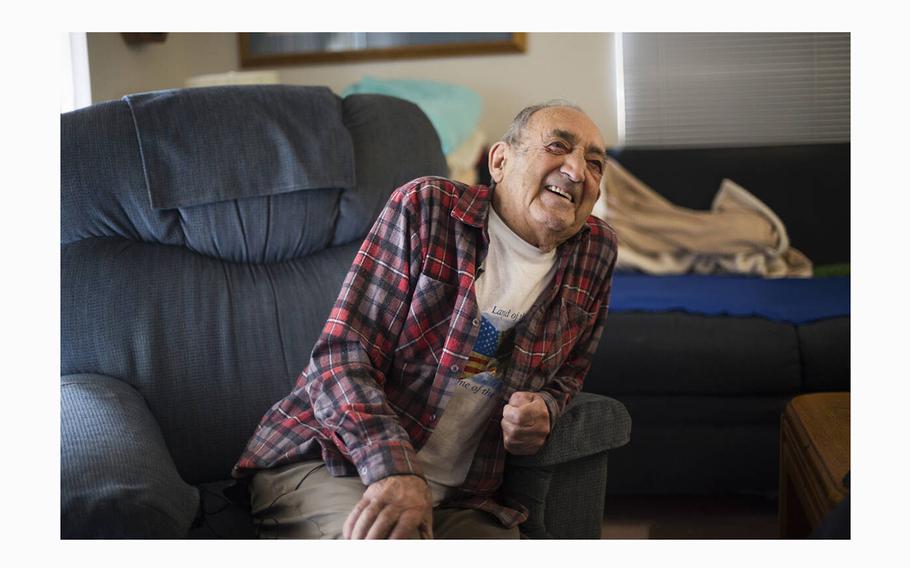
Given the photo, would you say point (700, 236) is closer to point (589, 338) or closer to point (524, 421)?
point (589, 338)

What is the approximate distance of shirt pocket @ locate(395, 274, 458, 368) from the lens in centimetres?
116

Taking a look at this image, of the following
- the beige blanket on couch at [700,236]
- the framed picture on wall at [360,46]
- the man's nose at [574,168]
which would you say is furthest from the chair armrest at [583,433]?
the framed picture on wall at [360,46]

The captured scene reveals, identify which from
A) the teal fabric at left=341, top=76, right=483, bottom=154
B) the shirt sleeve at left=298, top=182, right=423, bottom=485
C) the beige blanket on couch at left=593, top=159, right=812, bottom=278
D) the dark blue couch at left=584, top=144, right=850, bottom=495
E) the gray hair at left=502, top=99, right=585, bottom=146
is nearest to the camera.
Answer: the shirt sleeve at left=298, top=182, right=423, bottom=485

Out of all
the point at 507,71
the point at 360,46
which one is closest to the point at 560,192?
the point at 507,71

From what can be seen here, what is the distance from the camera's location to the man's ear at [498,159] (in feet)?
3.97

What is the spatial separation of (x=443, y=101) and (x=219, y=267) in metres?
1.78

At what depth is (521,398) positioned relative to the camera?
3.76ft

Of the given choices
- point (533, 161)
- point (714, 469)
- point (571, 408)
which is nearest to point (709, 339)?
point (714, 469)

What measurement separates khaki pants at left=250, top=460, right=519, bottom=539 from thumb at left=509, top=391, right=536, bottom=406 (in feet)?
0.59

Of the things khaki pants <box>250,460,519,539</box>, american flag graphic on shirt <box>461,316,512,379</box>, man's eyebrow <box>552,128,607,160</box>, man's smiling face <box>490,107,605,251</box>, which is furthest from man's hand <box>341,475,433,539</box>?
man's eyebrow <box>552,128,607,160</box>

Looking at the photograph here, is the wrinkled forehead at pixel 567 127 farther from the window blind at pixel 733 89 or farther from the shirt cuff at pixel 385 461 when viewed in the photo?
the window blind at pixel 733 89

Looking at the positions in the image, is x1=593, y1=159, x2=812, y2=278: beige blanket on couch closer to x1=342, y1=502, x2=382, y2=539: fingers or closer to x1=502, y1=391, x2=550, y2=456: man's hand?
x1=502, y1=391, x2=550, y2=456: man's hand

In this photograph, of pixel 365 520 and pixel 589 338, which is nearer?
pixel 365 520
